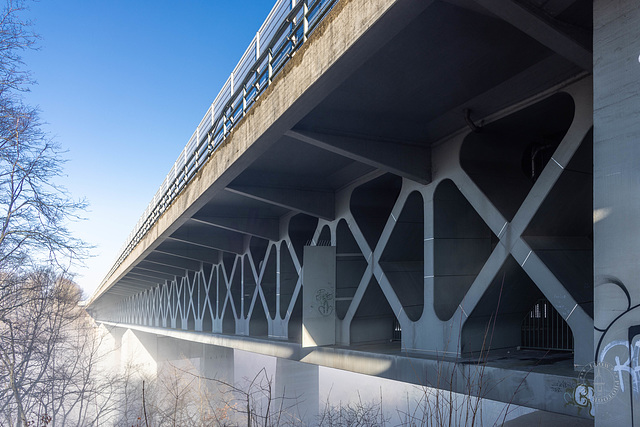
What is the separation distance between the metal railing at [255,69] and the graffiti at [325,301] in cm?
453

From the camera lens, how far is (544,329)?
35.0ft

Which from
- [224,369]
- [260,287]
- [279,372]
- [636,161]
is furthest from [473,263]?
[224,369]

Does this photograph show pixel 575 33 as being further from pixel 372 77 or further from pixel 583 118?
pixel 372 77

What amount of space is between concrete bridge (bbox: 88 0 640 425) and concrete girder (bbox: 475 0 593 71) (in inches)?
0.8

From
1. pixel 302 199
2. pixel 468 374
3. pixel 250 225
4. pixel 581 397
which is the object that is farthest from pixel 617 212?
pixel 250 225

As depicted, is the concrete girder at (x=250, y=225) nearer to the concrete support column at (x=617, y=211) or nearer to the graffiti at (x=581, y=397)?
the graffiti at (x=581, y=397)

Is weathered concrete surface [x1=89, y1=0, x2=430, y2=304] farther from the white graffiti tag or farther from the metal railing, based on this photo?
the white graffiti tag

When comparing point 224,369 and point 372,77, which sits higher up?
point 372,77

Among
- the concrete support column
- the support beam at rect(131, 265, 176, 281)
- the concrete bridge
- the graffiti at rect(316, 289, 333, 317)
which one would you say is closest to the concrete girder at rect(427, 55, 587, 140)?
the concrete bridge

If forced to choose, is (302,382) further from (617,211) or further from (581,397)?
(617,211)

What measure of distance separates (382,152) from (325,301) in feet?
15.7

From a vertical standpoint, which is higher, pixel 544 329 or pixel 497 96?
pixel 497 96

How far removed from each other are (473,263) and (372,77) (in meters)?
4.51

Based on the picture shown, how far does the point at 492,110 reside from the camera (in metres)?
8.95
